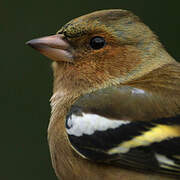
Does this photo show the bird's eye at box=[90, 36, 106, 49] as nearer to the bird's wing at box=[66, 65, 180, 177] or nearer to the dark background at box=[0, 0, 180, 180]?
the bird's wing at box=[66, 65, 180, 177]

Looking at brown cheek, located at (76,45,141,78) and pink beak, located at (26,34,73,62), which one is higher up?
pink beak, located at (26,34,73,62)

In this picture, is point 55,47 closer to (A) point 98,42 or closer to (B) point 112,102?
(A) point 98,42

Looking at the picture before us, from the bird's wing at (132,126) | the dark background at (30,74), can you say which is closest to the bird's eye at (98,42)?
the bird's wing at (132,126)

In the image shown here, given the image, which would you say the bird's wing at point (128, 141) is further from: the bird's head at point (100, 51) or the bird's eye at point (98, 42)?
the bird's eye at point (98, 42)

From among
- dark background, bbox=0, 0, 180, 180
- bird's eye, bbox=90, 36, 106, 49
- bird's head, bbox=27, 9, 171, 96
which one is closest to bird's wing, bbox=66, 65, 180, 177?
bird's head, bbox=27, 9, 171, 96

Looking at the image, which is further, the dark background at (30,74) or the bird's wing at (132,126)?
the dark background at (30,74)

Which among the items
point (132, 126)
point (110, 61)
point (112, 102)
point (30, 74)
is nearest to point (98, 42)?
point (110, 61)

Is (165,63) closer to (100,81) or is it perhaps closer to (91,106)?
(100,81)
